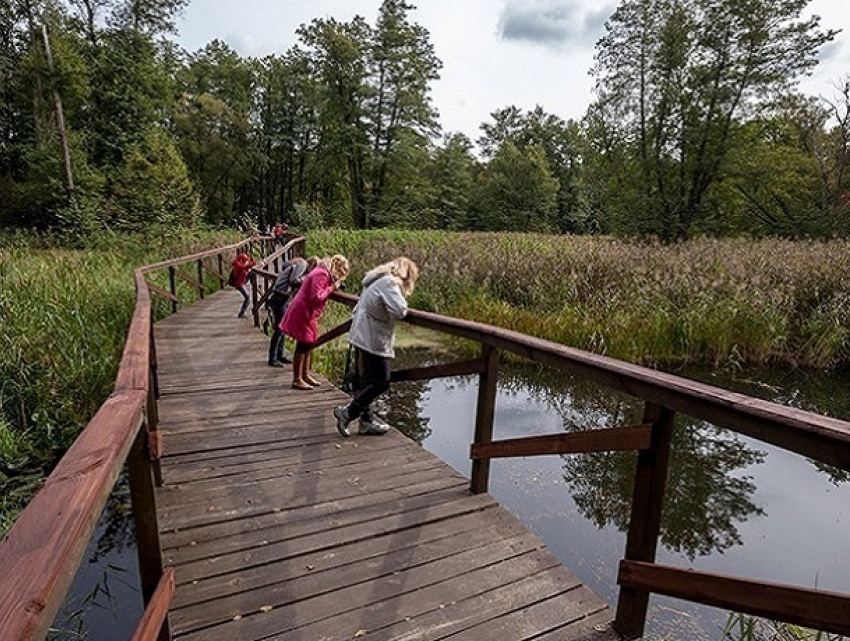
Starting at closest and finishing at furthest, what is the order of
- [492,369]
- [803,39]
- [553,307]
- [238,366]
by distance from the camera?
1. [492,369]
2. [238,366]
3. [553,307]
4. [803,39]

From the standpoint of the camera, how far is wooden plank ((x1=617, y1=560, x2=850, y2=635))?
1260 mm

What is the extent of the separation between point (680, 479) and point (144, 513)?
492cm

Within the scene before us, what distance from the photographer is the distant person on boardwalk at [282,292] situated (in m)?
5.82

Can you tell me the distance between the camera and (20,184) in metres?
21.1

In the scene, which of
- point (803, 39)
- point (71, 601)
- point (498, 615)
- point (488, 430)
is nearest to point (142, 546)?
point (498, 615)

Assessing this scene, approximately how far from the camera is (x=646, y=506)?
1.89 meters

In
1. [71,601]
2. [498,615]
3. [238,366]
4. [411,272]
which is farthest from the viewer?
[238,366]

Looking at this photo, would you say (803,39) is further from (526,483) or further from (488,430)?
(488,430)

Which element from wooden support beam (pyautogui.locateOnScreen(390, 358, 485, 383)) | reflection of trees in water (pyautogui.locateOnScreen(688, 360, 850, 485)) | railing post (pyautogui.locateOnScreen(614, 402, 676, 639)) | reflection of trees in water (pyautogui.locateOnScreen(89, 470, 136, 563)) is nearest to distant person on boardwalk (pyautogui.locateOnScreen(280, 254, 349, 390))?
wooden support beam (pyautogui.locateOnScreen(390, 358, 485, 383))

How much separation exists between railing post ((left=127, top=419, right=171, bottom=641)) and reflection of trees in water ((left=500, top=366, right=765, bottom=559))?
3663 mm

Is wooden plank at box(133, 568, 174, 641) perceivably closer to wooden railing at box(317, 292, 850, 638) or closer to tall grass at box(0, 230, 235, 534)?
wooden railing at box(317, 292, 850, 638)

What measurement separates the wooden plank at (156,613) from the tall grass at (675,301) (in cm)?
691

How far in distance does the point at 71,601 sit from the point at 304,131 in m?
42.8

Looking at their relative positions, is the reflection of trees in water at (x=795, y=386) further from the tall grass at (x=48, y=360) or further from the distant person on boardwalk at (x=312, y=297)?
the tall grass at (x=48, y=360)
